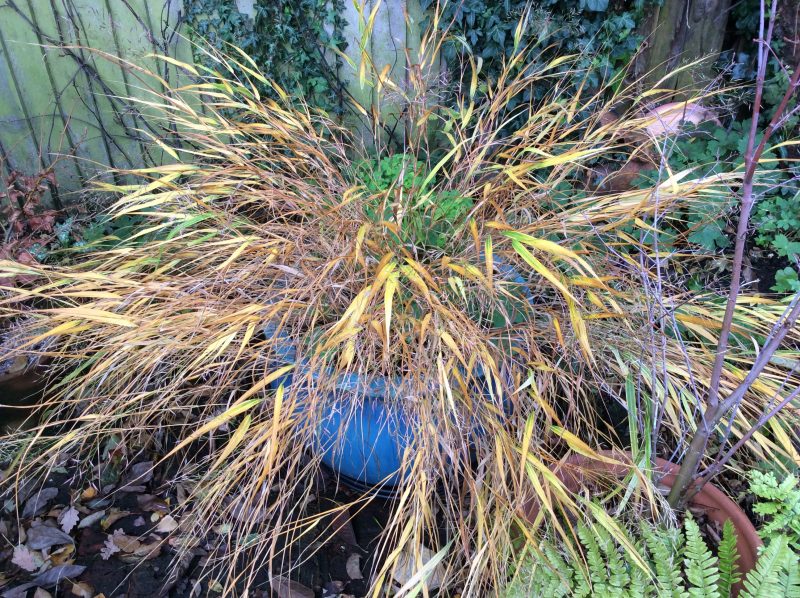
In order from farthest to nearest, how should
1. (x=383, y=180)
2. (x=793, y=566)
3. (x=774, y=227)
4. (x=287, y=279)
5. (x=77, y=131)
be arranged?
(x=77, y=131)
(x=774, y=227)
(x=383, y=180)
(x=287, y=279)
(x=793, y=566)

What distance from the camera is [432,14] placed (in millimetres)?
2475

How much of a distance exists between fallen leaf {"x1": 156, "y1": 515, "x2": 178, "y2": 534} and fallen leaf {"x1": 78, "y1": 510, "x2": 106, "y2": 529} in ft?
0.55

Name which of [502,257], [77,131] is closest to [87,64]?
[77,131]

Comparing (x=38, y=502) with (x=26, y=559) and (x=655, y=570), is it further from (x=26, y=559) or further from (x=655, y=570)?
(x=655, y=570)

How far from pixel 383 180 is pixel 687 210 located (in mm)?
1280

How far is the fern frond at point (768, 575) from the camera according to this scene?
→ 99 cm

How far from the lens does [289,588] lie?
143cm

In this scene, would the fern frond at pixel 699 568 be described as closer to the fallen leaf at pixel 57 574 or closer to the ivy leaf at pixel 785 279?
the ivy leaf at pixel 785 279

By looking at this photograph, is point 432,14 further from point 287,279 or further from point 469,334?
point 469,334

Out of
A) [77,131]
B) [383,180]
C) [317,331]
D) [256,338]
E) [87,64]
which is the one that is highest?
[87,64]


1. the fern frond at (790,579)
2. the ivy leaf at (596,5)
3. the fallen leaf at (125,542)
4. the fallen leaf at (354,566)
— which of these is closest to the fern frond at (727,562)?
the fern frond at (790,579)

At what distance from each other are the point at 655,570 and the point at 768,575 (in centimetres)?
25

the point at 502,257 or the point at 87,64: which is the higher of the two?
the point at 87,64

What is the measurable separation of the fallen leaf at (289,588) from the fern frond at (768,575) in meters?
0.96
